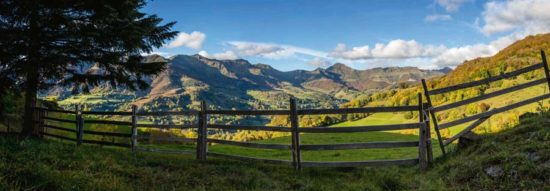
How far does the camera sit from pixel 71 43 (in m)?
16.8

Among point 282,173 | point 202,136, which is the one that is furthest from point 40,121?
point 282,173

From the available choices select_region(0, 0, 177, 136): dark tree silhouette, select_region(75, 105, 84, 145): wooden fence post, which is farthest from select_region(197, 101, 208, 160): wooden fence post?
select_region(75, 105, 84, 145): wooden fence post

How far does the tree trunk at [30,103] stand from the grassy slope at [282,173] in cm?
893

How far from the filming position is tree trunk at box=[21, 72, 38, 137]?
17.6 metres

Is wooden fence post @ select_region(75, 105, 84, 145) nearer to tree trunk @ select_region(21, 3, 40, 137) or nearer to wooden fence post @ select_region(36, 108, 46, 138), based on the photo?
tree trunk @ select_region(21, 3, 40, 137)

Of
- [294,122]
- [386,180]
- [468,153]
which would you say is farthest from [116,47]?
[468,153]

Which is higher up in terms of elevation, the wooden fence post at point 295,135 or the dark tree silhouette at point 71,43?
the dark tree silhouette at point 71,43

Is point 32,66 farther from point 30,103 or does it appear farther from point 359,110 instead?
point 359,110

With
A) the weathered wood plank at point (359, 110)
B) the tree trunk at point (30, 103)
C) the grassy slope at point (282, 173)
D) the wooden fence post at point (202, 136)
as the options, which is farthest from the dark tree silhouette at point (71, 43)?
the weathered wood plank at point (359, 110)

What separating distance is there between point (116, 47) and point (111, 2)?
6.98ft

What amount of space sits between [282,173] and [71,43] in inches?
466

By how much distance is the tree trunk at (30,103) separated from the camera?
692 inches

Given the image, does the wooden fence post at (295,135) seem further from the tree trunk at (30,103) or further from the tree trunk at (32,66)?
the tree trunk at (30,103)

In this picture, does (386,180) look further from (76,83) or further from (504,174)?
(76,83)
